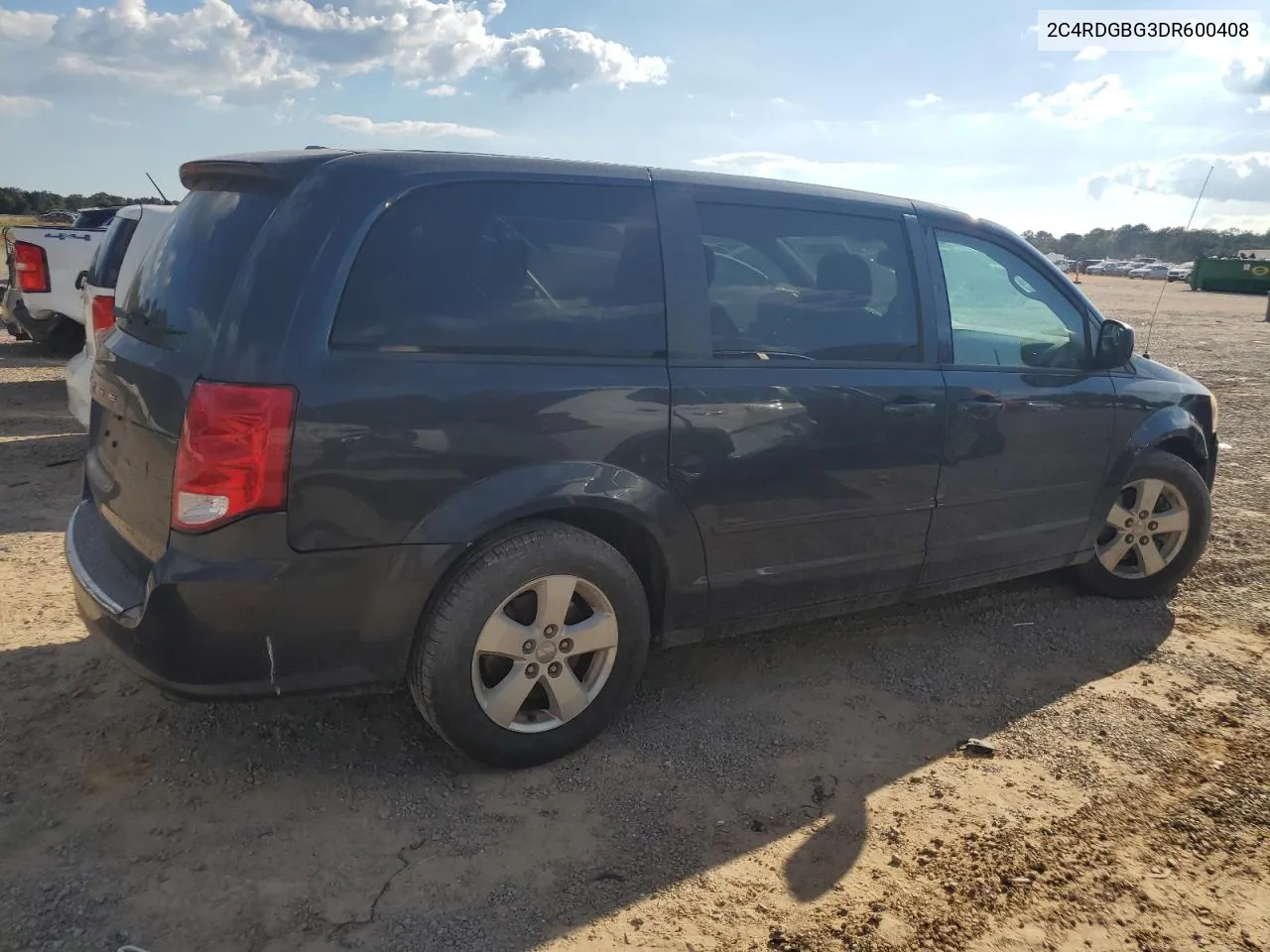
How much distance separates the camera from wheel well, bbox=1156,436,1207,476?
15.9ft

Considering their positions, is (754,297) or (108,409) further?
(754,297)

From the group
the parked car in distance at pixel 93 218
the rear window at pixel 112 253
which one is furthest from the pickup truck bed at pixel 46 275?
the rear window at pixel 112 253

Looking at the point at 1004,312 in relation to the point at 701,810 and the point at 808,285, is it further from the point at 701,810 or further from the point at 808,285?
the point at 701,810

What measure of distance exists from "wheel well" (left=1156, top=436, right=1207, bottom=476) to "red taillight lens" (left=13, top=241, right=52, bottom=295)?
10574mm

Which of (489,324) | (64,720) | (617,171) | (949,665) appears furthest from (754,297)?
(64,720)

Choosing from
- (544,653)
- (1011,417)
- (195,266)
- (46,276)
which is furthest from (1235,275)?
(195,266)

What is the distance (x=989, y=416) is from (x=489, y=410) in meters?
2.17

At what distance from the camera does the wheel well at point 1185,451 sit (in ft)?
15.9

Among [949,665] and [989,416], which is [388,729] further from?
[989,416]

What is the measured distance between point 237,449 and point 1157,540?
171 inches

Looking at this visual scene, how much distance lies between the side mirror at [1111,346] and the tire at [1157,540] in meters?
0.62

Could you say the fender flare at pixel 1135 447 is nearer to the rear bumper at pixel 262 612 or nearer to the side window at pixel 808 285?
the side window at pixel 808 285

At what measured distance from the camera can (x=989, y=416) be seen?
3951 millimetres

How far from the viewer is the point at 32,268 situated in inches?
406
